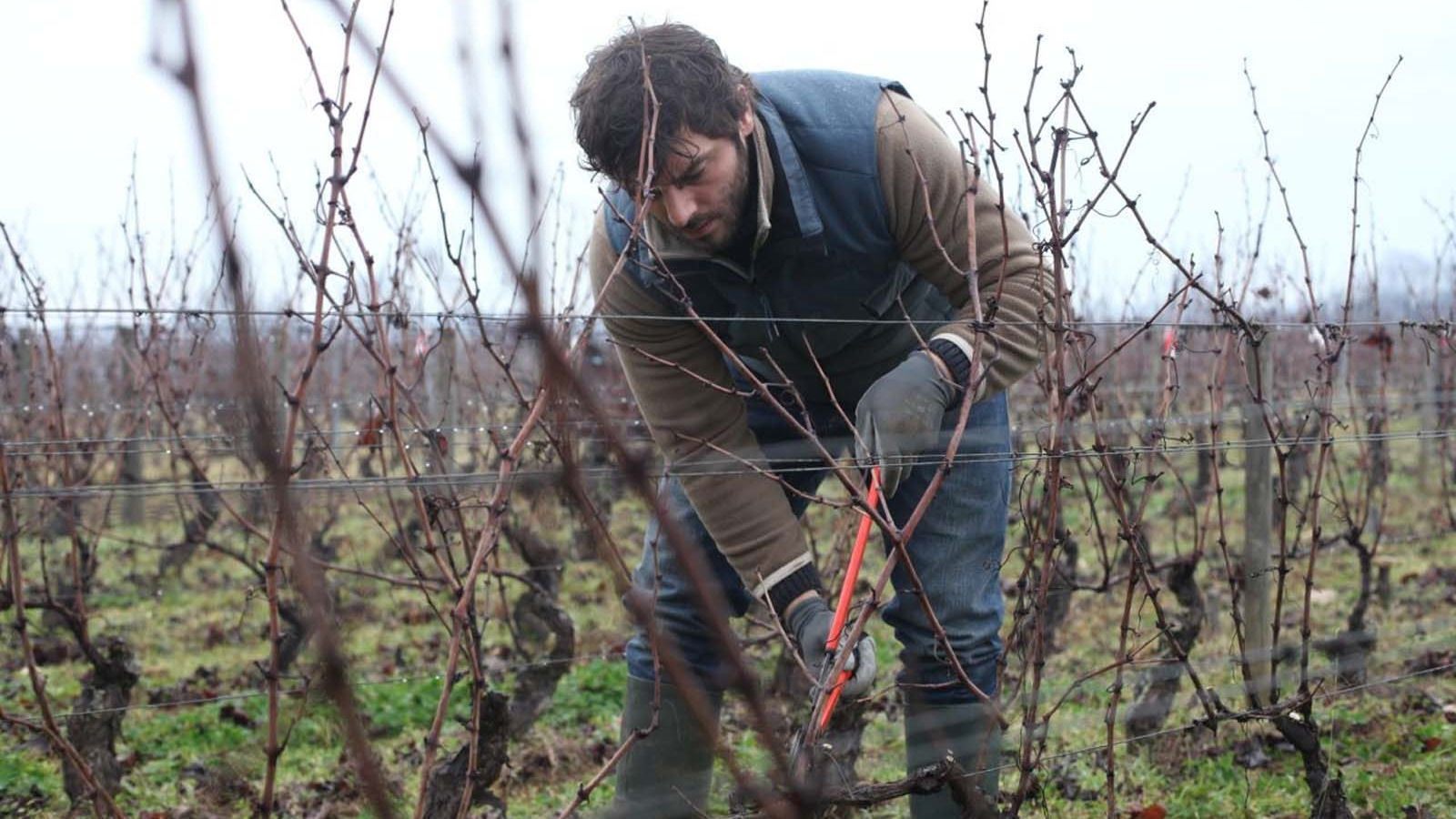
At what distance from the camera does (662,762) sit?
8.63ft

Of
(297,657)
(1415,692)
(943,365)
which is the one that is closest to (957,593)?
(943,365)

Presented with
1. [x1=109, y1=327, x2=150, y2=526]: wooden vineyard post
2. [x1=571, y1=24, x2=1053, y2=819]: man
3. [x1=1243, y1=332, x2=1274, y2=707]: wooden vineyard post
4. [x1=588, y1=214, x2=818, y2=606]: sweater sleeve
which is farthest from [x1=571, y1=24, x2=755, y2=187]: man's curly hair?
[x1=109, y1=327, x2=150, y2=526]: wooden vineyard post

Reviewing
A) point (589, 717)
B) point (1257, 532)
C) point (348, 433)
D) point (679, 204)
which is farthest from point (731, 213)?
point (589, 717)

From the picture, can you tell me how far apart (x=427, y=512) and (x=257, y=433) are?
1967 millimetres

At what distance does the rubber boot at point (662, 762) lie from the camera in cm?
262

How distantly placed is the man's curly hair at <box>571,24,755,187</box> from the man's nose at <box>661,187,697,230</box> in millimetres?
66

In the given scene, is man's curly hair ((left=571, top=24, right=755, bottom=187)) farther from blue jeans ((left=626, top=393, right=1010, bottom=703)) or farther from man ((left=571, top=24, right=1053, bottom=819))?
blue jeans ((left=626, top=393, right=1010, bottom=703))

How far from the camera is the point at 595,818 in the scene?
2.79 m

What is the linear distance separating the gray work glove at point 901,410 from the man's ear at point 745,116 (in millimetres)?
472

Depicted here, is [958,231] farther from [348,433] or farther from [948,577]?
[348,433]

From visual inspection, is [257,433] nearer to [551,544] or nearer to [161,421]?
[551,544]

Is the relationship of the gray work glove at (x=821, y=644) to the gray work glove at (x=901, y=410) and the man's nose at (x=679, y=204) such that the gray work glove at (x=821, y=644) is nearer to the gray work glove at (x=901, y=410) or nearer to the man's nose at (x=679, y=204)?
the gray work glove at (x=901, y=410)

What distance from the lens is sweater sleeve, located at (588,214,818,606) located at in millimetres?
2582

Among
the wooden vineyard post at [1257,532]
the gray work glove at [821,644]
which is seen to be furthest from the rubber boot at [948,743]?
the wooden vineyard post at [1257,532]
